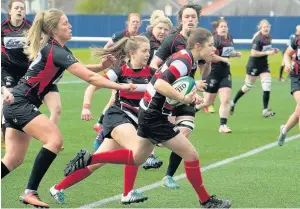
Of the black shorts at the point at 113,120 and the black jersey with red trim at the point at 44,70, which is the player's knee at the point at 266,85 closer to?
the black shorts at the point at 113,120

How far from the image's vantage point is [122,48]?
365 inches

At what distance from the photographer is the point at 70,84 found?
2748cm

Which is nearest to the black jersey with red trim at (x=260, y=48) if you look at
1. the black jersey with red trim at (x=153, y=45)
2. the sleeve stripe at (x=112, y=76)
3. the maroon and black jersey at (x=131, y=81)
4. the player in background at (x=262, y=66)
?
the player in background at (x=262, y=66)

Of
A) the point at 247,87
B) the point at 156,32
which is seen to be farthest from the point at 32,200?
the point at 247,87

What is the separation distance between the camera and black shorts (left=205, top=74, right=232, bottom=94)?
1571 cm

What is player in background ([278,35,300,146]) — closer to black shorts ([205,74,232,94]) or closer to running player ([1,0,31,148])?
black shorts ([205,74,232,94])

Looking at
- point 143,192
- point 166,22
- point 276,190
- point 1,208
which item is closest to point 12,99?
point 1,208

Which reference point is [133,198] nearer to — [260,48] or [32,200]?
[32,200]

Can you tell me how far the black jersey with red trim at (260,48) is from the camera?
18.8 m

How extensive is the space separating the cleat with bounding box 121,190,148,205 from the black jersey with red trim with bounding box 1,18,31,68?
4570 mm

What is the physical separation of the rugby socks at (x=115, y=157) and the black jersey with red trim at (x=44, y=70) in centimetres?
78

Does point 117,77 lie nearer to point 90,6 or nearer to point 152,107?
point 152,107

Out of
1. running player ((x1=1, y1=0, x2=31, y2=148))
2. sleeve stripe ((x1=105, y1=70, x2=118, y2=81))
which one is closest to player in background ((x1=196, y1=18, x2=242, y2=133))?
running player ((x1=1, y1=0, x2=31, y2=148))

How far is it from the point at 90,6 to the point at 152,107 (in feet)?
249
